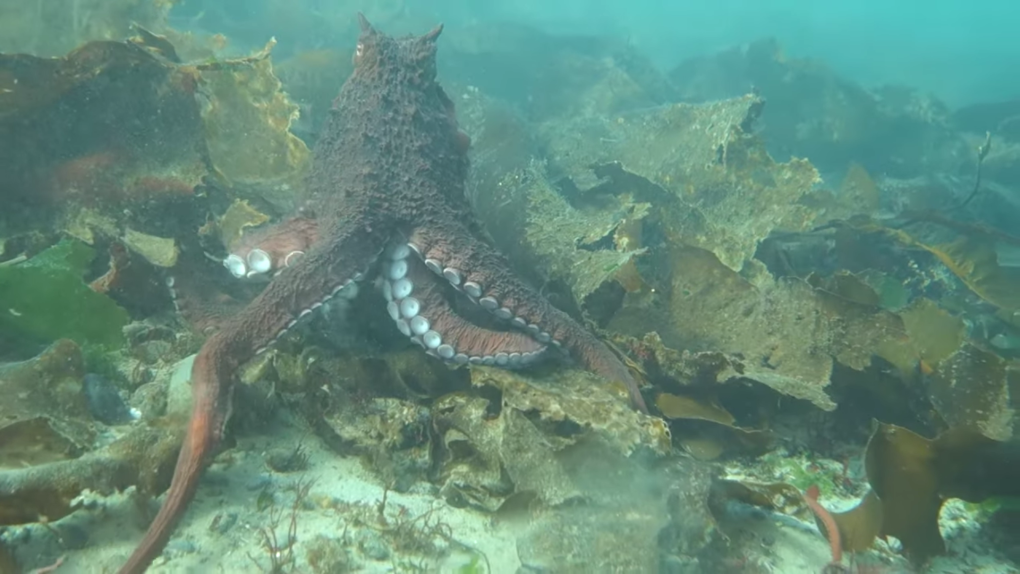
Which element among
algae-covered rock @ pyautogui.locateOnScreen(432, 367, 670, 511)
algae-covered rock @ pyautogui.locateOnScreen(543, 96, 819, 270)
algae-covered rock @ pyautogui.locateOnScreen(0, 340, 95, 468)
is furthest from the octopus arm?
algae-covered rock @ pyautogui.locateOnScreen(543, 96, 819, 270)

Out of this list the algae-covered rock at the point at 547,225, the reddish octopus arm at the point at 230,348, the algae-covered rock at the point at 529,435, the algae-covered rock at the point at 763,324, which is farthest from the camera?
the algae-covered rock at the point at 547,225

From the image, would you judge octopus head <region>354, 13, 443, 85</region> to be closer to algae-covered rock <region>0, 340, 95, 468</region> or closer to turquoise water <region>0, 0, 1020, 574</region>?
turquoise water <region>0, 0, 1020, 574</region>

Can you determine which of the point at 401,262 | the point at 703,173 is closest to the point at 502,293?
the point at 401,262

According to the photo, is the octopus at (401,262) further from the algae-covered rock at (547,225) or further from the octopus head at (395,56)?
the algae-covered rock at (547,225)

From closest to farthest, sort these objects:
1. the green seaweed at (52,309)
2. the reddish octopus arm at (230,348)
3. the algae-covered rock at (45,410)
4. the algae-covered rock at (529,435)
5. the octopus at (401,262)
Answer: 1. the reddish octopus arm at (230,348)
2. the algae-covered rock at (45,410)
3. the algae-covered rock at (529,435)
4. the octopus at (401,262)
5. the green seaweed at (52,309)

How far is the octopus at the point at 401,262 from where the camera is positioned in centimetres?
304

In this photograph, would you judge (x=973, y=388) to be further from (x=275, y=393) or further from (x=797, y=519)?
(x=275, y=393)

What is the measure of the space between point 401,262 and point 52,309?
6.97 feet

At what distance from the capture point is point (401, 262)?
3.40 meters

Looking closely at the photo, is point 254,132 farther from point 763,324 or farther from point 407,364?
point 763,324

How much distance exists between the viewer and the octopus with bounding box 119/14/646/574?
304 cm

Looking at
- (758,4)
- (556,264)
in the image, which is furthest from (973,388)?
(758,4)

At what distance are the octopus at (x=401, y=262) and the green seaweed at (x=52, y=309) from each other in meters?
0.89

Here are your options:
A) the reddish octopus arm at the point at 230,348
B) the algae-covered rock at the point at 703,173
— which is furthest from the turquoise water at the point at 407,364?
Answer: the algae-covered rock at the point at 703,173
